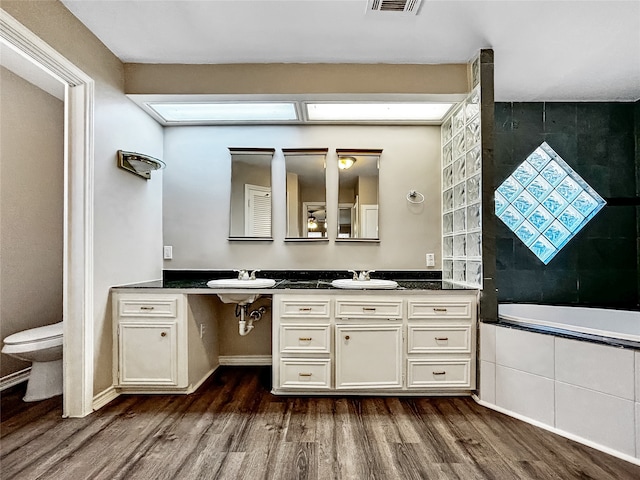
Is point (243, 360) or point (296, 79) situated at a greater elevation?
point (296, 79)

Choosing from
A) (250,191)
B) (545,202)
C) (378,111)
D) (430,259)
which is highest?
(378,111)

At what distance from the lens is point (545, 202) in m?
3.13

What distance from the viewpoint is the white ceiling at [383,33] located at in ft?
6.57

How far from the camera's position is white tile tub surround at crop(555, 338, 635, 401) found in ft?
5.89

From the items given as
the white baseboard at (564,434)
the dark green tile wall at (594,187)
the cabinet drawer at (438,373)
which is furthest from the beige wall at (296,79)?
the white baseboard at (564,434)

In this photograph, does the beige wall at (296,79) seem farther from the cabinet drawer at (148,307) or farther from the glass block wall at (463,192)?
the cabinet drawer at (148,307)

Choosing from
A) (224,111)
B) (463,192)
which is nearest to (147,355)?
(224,111)

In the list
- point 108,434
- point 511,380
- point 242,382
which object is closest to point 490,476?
point 511,380

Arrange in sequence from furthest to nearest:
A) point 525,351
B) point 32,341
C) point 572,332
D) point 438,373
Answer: point 438,373, point 32,341, point 525,351, point 572,332

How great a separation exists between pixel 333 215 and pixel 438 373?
1553 mm

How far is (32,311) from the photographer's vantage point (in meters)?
2.88

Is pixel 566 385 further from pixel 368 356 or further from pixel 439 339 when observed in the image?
pixel 368 356

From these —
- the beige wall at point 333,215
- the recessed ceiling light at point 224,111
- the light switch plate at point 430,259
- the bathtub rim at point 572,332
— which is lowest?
the bathtub rim at point 572,332

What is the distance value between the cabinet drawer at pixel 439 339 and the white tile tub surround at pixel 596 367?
1.85ft
